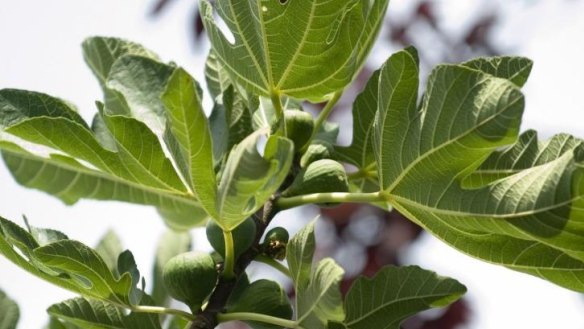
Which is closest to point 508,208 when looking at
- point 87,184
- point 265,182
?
point 265,182

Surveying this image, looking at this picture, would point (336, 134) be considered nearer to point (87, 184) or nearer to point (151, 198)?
point (151, 198)

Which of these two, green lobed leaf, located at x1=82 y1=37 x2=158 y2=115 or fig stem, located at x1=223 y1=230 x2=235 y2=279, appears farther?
green lobed leaf, located at x1=82 y1=37 x2=158 y2=115

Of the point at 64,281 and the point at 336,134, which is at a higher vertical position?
the point at 336,134

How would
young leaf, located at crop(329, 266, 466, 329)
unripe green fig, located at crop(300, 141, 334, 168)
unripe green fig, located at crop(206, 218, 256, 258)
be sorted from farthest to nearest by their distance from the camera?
unripe green fig, located at crop(300, 141, 334, 168) < unripe green fig, located at crop(206, 218, 256, 258) < young leaf, located at crop(329, 266, 466, 329)

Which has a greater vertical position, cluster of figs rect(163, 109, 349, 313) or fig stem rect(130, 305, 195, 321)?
cluster of figs rect(163, 109, 349, 313)

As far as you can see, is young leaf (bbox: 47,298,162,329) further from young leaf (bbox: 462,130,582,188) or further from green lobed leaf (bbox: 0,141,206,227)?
young leaf (bbox: 462,130,582,188)

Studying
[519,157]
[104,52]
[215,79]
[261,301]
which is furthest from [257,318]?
[104,52]

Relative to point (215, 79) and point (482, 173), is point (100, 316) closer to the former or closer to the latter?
point (215, 79)

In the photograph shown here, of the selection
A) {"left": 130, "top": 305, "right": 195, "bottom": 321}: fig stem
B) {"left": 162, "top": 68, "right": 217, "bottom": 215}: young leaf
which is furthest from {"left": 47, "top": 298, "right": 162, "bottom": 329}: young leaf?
{"left": 162, "top": 68, "right": 217, "bottom": 215}: young leaf
